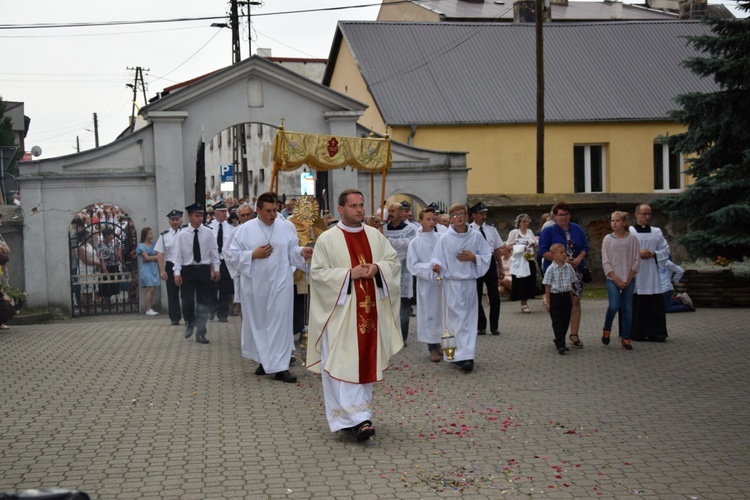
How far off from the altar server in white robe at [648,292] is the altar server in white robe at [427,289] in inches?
113

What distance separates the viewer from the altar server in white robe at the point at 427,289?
12.5 meters

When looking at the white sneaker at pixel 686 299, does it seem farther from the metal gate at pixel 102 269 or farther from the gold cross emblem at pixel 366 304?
→ the gold cross emblem at pixel 366 304

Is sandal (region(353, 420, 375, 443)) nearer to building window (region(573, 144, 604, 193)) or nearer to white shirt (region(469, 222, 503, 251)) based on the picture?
white shirt (region(469, 222, 503, 251))

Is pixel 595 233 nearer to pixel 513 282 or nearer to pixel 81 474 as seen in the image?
pixel 513 282

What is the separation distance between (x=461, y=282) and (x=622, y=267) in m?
2.58

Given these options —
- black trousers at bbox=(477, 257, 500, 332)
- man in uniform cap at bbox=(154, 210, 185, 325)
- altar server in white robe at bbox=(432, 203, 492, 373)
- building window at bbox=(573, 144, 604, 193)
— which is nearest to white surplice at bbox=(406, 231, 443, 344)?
altar server in white robe at bbox=(432, 203, 492, 373)

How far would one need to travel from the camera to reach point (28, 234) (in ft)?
63.0

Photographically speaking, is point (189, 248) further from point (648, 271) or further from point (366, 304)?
point (366, 304)

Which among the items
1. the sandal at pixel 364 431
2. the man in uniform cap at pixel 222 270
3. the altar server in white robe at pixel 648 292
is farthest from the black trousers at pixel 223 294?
the sandal at pixel 364 431

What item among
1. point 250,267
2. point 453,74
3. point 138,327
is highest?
point 453,74

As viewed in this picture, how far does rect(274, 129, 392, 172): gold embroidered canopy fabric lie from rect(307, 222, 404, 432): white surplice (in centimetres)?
700

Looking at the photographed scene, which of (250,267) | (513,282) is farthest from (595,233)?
(250,267)

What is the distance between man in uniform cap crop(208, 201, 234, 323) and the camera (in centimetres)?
1719

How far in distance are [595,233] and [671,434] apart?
15.5 meters
